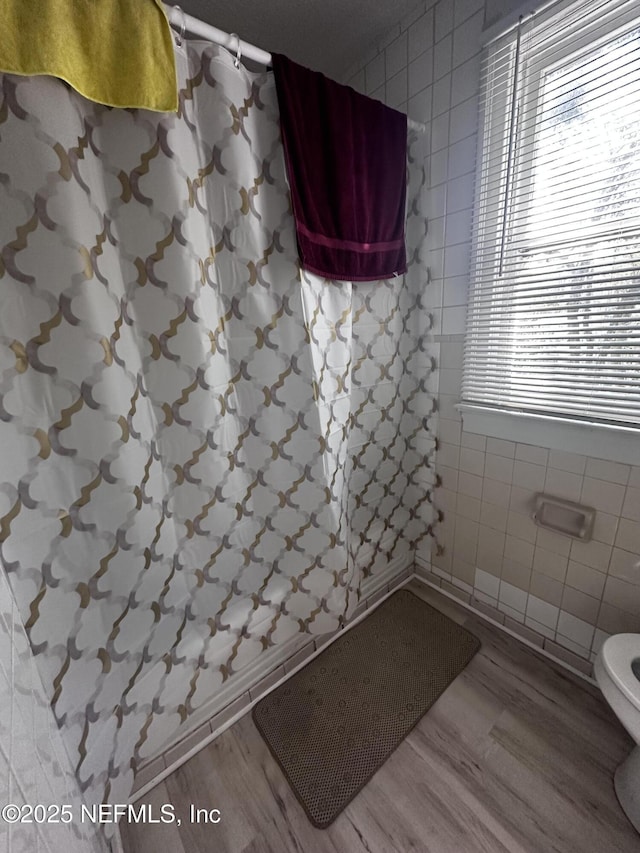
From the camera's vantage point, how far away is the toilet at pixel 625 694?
820 mm

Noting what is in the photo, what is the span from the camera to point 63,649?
78 cm

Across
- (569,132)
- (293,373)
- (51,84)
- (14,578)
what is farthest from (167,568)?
(569,132)

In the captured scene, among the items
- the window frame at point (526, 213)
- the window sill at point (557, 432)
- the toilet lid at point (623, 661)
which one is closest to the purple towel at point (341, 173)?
the window frame at point (526, 213)

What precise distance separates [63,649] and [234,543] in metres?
0.46

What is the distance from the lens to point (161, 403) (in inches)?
35.0

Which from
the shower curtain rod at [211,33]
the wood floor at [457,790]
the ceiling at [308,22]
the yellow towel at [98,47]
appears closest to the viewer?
the yellow towel at [98,47]

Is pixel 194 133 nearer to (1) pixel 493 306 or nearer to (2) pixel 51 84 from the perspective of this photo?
(2) pixel 51 84

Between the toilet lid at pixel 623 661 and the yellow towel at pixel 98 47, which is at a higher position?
the yellow towel at pixel 98 47

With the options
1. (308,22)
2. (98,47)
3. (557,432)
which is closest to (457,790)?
(557,432)

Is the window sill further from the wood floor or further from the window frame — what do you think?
the wood floor

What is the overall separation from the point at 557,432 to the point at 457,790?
1.11 metres

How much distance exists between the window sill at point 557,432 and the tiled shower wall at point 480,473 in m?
0.03

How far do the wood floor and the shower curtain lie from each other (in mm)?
196

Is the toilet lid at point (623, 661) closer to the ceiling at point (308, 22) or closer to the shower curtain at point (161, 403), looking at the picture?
the shower curtain at point (161, 403)
